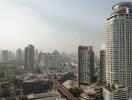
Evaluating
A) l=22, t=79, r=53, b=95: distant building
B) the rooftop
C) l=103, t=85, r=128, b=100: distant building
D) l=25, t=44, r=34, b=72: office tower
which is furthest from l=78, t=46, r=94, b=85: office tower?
l=25, t=44, r=34, b=72: office tower

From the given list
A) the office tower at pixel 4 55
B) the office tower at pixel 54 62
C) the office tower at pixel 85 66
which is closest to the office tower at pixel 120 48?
the office tower at pixel 85 66

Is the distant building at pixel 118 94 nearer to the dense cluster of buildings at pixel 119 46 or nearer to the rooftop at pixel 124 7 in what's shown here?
the dense cluster of buildings at pixel 119 46

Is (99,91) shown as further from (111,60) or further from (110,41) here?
(110,41)

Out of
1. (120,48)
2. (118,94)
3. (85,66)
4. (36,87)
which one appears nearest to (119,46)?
(120,48)

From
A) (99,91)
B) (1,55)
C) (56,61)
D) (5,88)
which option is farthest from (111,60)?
(1,55)

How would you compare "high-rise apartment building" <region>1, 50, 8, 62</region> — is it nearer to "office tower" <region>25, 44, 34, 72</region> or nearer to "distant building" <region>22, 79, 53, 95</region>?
"office tower" <region>25, 44, 34, 72</region>

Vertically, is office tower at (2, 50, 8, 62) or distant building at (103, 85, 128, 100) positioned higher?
office tower at (2, 50, 8, 62)
